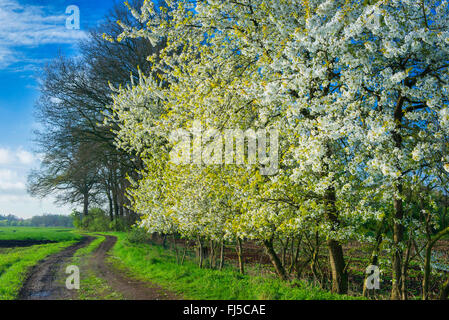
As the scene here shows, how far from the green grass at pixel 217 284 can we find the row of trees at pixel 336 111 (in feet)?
4.61

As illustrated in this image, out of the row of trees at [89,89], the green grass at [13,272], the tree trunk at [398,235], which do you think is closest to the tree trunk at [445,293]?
the tree trunk at [398,235]

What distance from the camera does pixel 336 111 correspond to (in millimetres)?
6738

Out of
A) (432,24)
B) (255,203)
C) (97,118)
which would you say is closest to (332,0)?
(432,24)

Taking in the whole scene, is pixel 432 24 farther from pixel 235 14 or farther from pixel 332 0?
pixel 235 14

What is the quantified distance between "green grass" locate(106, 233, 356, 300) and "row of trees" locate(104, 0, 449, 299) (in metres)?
1.41

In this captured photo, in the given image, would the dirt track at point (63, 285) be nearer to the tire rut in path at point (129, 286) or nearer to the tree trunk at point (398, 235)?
the tire rut in path at point (129, 286)

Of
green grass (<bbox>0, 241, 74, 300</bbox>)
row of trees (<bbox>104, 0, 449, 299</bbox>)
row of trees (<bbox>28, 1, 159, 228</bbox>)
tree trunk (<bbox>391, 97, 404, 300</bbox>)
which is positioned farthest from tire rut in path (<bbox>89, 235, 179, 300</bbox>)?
row of trees (<bbox>28, 1, 159, 228</bbox>)

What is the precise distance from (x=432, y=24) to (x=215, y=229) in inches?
335

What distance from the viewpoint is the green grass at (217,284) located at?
23.7ft

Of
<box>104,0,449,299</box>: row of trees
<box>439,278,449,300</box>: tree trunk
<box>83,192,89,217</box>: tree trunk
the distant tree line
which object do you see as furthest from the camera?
the distant tree line

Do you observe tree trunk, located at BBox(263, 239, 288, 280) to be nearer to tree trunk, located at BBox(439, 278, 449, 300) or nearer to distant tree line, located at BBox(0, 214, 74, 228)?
tree trunk, located at BBox(439, 278, 449, 300)

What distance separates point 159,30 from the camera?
9.95 m

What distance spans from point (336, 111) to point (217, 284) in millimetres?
6055

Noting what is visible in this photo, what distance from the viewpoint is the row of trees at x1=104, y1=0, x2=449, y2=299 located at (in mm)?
6203
